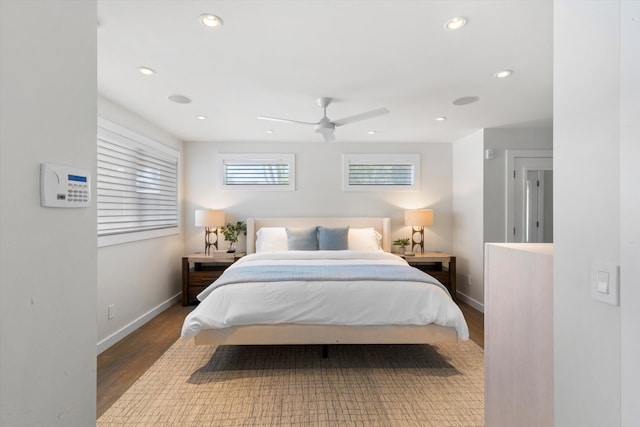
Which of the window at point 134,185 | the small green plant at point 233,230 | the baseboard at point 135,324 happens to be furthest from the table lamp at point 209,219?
the baseboard at point 135,324

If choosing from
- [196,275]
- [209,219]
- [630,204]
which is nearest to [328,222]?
[209,219]

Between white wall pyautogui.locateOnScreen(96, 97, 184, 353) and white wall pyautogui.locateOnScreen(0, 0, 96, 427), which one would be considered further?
white wall pyautogui.locateOnScreen(96, 97, 184, 353)

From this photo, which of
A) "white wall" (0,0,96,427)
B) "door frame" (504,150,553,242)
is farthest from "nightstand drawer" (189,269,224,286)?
"door frame" (504,150,553,242)

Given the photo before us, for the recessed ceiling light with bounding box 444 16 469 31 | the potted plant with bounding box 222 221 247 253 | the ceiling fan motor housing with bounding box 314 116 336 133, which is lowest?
the potted plant with bounding box 222 221 247 253

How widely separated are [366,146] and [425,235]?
1658 mm

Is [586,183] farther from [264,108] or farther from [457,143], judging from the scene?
[457,143]

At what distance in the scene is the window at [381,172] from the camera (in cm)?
456

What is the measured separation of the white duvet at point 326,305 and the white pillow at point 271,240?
1.60 metres

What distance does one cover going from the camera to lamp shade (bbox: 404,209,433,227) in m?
4.20

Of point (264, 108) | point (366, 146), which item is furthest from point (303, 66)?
point (366, 146)

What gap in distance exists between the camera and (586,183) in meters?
0.84

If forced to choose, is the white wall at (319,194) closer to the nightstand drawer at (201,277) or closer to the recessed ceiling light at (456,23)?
the nightstand drawer at (201,277)

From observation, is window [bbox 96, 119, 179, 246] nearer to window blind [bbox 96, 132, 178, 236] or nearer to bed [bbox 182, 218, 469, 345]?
window blind [bbox 96, 132, 178, 236]

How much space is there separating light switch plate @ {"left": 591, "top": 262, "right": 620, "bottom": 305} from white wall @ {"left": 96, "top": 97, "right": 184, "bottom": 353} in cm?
328
